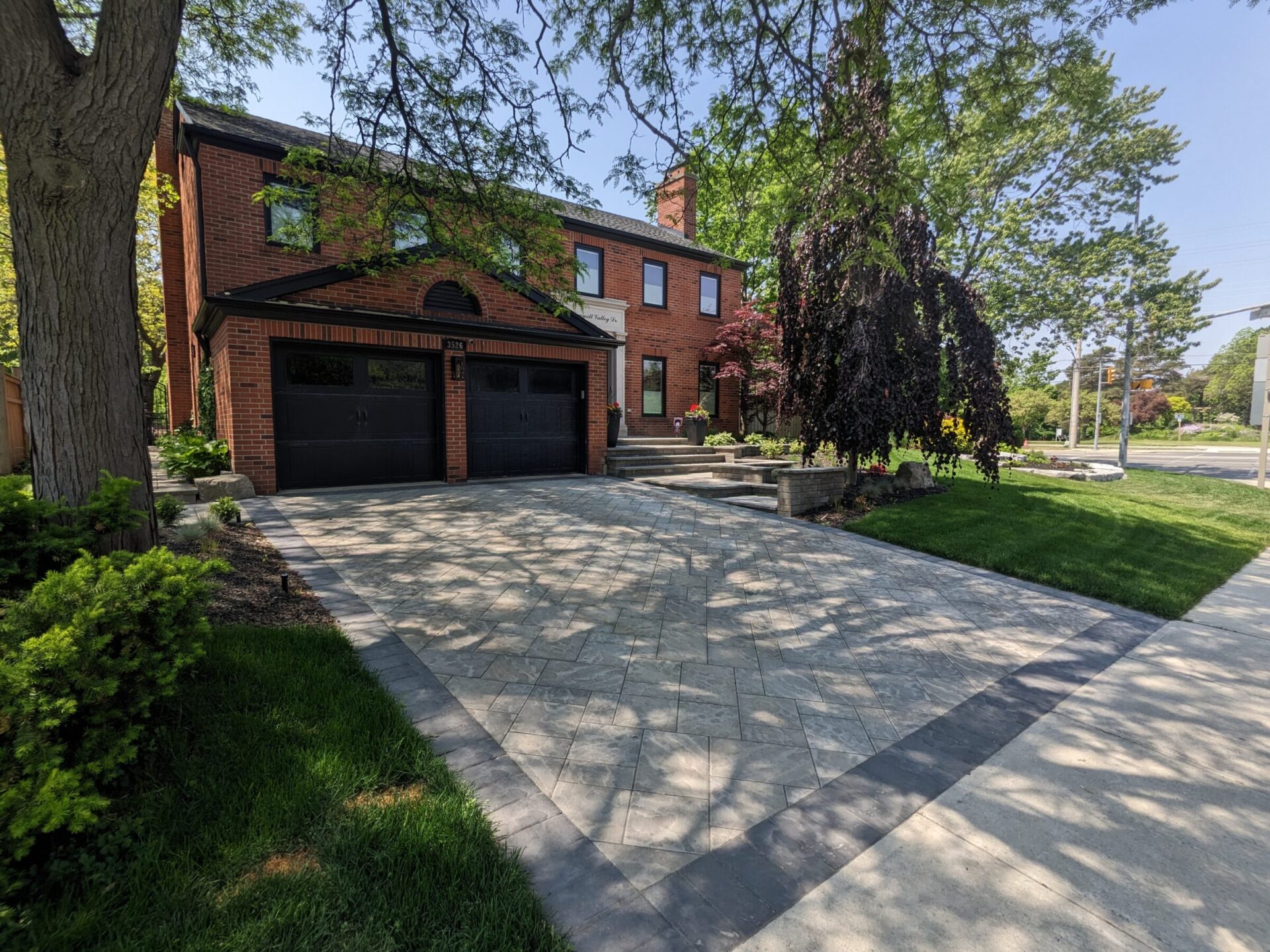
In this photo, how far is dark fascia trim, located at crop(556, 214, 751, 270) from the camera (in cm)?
1328

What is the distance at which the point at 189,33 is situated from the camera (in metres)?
5.94

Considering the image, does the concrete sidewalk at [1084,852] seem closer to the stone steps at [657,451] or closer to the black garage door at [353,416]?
the black garage door at [353,416]

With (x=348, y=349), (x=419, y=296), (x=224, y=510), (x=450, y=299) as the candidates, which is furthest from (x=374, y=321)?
(x=224, y=510)

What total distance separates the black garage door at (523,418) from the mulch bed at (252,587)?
199 inches

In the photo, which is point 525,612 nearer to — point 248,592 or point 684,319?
point 248,592

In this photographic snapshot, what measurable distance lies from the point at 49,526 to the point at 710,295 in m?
15.5

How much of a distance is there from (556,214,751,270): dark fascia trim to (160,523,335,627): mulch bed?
1013 centimetres

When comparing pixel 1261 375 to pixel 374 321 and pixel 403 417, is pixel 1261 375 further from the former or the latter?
pixel 374 321

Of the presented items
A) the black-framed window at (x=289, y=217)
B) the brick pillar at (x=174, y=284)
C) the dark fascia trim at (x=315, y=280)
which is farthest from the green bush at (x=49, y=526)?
the brick pillar at (x=174, y=284)

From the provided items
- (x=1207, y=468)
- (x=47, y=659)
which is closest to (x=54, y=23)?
(x=47, y=659)

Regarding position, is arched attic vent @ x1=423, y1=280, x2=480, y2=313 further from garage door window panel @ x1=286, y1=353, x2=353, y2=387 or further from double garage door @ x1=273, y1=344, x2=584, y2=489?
garage door window panel @ x1=286, y1=353, x2=353, y2=387

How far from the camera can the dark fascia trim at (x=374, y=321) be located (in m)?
7.95

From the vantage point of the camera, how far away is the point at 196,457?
8.16 m

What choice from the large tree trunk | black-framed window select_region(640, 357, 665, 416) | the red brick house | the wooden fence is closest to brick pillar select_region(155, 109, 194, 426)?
the red brick house
